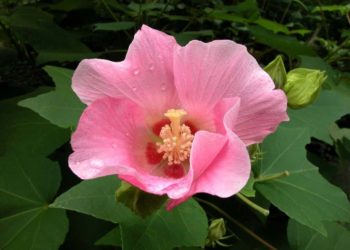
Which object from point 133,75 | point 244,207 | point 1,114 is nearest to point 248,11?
point 244,207

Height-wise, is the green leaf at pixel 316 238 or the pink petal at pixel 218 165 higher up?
the pink petal at pixel 218 165

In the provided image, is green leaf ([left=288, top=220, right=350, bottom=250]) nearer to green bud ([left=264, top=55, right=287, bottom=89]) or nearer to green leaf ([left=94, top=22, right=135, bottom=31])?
Result: green bud ([left=264, top=55, right=287, bottom=89])

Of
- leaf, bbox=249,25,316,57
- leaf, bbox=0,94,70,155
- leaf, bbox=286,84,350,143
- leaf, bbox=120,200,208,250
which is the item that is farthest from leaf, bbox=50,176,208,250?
leaf, bbox=249,25,316,57

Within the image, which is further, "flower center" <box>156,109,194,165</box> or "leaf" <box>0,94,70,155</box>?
"leaf" <box>0,94,70,155</box>

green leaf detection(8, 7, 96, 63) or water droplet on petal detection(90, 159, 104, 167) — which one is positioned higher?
water droplet on petal detection(90, 159, 104, 167)

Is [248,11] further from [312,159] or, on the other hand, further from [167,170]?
[167,170]

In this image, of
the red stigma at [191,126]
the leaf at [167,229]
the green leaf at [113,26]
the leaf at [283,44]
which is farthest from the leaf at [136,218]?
the leaf at [283,44]

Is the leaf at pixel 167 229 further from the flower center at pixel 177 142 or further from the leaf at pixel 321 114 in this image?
the leaf at pixel 321 114

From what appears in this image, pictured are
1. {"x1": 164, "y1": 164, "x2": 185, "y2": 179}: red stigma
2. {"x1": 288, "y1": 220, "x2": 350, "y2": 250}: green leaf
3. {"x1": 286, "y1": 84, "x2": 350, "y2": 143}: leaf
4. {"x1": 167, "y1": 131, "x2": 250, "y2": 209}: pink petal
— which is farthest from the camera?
{"x1": 286, "y1": 84, "x2": 350, "y2": 143}: leaf
